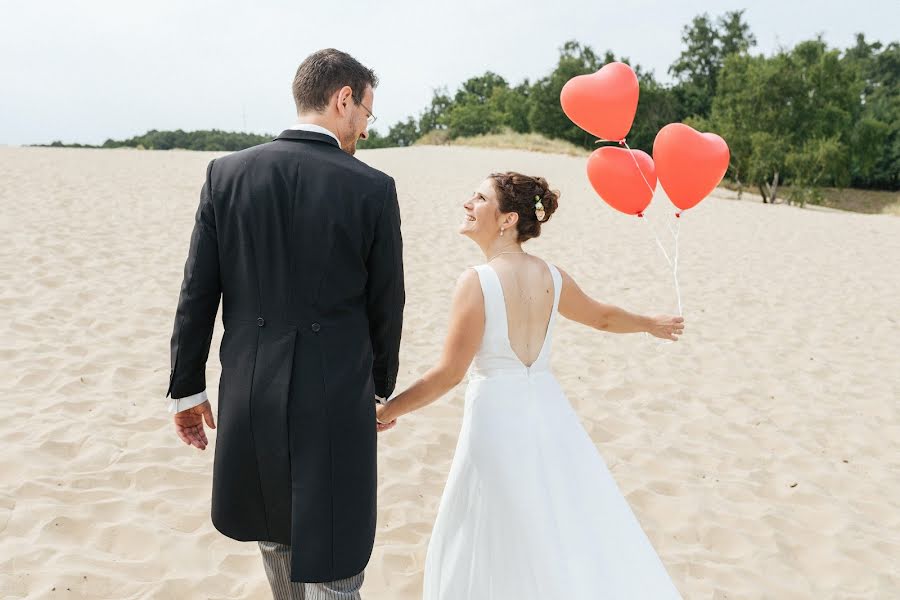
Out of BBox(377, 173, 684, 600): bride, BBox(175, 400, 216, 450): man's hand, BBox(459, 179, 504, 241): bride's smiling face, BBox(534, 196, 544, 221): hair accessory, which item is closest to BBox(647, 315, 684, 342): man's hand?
BBox(377, 173, 684, 600): bride

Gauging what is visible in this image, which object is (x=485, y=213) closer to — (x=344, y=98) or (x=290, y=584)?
(x=344, y=98)

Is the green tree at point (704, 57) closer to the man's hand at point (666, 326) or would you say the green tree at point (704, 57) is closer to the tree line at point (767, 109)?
the tree line at point (767, 109)

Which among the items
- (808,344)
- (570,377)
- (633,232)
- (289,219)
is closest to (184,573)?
(289,219)

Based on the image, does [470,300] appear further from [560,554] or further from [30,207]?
[30,207]

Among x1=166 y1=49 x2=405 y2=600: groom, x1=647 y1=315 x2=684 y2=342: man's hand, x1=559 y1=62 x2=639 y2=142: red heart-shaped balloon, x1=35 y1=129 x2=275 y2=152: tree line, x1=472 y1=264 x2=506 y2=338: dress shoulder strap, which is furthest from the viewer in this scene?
x1=35 y1=129 x2=275 y2=152: tree line

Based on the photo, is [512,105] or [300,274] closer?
[300,274]

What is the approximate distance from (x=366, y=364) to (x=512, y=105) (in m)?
51.3

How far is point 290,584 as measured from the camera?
214 centimetres

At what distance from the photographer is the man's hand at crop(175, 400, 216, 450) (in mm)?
2143

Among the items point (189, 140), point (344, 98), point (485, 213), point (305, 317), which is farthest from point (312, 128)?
point (189, 140)

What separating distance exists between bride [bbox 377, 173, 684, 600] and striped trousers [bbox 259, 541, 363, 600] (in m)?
0.45

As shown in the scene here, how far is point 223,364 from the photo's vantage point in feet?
6.56

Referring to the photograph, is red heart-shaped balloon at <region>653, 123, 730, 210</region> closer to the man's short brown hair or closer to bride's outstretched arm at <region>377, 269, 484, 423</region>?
bride's outstretched arm at <region>377, 269, 484, 423</region>

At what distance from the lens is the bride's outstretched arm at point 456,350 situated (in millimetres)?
2266
